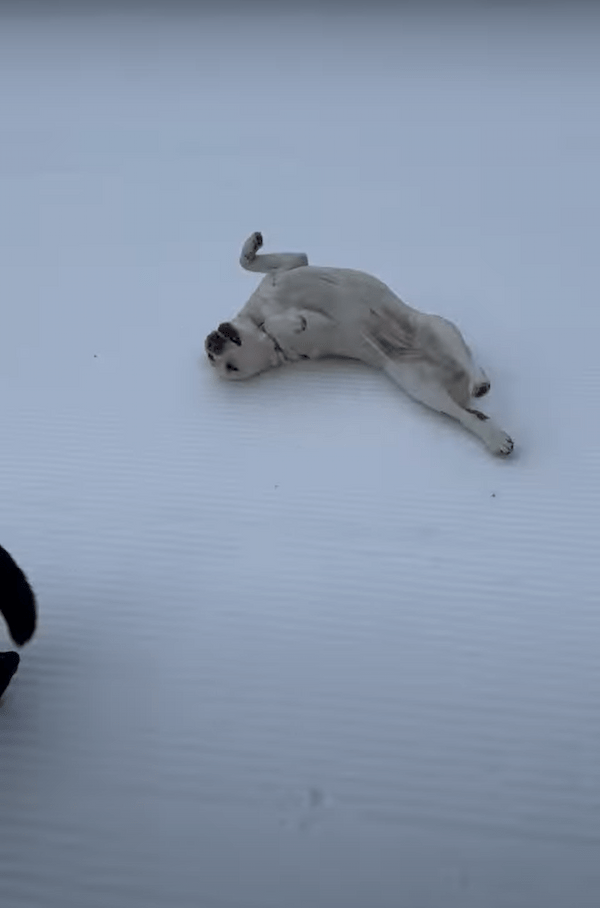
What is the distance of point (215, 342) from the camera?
1435 mm

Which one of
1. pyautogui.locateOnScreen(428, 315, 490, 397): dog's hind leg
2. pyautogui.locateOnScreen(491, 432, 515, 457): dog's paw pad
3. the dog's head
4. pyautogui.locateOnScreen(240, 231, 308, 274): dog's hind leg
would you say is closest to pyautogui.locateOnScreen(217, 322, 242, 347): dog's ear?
the dog's head

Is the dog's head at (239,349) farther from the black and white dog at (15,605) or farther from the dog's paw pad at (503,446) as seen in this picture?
the black and white dog at (15,605)

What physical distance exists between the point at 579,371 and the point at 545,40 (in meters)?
1.03

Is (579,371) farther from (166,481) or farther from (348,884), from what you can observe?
(348,884)

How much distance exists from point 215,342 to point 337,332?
0.51 ft

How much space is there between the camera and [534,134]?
1.94 metres

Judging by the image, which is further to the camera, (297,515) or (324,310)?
(324,310)

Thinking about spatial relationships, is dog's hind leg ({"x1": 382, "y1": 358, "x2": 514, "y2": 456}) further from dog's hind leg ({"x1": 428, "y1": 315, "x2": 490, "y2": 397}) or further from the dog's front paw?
the dog's front paw

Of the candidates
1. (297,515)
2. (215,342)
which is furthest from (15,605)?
(215,342)

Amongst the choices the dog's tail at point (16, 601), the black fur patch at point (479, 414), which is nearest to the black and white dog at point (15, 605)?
the dog's tail at point (16, 601)

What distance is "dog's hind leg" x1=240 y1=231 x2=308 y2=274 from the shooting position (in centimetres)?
151

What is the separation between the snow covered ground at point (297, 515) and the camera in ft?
3.33

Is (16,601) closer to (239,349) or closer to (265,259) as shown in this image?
(239,349)

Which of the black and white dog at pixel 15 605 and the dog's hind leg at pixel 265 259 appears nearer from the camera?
the black and white dog at pixel 15 605
